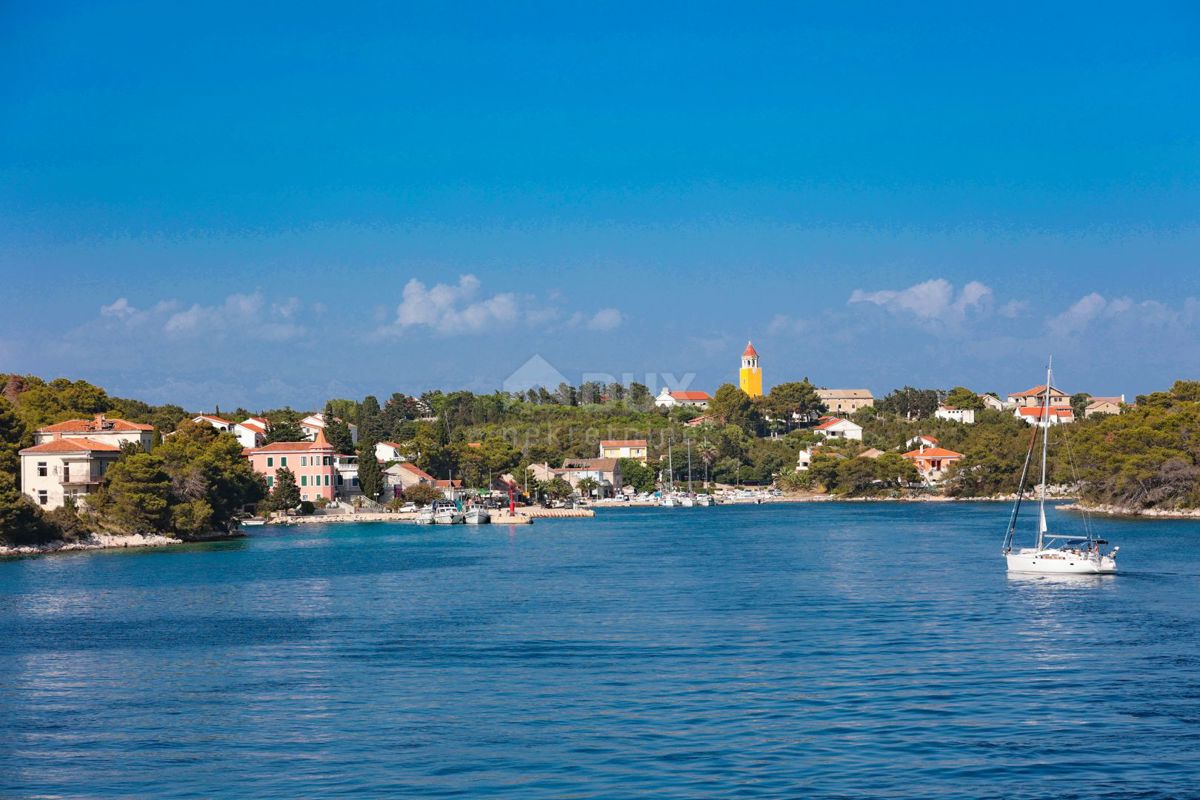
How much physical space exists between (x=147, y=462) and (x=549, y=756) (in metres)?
39.6

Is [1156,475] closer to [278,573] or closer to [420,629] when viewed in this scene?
[278,573]

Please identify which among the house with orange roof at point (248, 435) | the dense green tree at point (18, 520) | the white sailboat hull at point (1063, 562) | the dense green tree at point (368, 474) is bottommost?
the white sailboat hull at point (1063, 562)

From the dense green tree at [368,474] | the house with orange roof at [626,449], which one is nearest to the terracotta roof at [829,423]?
the house with orange roof at [626,449]

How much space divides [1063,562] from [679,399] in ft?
401

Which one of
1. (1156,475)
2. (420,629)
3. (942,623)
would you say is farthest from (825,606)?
(1156,475)

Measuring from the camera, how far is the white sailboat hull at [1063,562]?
35.3m

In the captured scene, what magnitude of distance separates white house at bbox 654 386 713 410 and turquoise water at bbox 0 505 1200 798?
113m

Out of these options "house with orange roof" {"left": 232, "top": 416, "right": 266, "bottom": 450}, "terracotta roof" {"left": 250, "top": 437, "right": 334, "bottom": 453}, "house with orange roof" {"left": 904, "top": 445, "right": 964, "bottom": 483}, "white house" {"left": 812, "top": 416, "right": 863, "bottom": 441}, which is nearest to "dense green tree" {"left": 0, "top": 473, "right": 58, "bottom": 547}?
"terracotta roof" {"left": 250, "top": 437, "right": 334, "bottom": 453}

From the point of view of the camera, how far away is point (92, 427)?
196 ft

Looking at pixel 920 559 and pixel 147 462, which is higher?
pixel 147 462

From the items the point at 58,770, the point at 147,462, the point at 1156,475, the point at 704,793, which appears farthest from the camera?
the point at 1156,475

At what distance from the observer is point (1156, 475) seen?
63500mm

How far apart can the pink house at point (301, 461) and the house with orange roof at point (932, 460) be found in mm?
48613

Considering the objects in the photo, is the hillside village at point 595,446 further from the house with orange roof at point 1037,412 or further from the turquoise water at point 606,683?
the turquoise water at point 606,683
